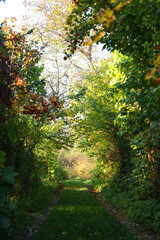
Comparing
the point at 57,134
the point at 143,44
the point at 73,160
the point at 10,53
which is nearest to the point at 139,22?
the point at 143,44

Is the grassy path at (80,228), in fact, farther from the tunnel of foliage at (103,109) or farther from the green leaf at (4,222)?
the green leaf at (4,222)

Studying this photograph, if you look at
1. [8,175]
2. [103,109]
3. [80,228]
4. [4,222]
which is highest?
[103,109]

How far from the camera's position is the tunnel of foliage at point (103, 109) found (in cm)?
350

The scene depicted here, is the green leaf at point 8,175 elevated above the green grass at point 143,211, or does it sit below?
above

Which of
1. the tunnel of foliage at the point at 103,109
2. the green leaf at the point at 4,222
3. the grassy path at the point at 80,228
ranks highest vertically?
the tunnel of foliage at the point at 103,109

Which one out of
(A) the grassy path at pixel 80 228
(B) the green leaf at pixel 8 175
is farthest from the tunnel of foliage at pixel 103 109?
(A) the grassy path at pixel 80 228

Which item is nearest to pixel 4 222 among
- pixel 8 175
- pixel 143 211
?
pixel 8 175

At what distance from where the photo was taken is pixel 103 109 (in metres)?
10.7

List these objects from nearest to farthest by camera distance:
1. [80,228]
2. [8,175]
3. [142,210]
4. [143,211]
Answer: [8,175] < [80,228] < [143,211] < [142,210]

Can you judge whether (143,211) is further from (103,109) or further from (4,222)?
(4,222)

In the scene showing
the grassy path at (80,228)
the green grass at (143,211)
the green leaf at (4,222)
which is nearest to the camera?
the green leaf at (4,222)

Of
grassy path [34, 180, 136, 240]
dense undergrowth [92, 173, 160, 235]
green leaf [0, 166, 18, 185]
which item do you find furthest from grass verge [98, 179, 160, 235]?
green leaf [0, 166, 18, 185]

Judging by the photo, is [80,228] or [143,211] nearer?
[80,228]

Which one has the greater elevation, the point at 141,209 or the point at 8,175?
the point at 8,175
